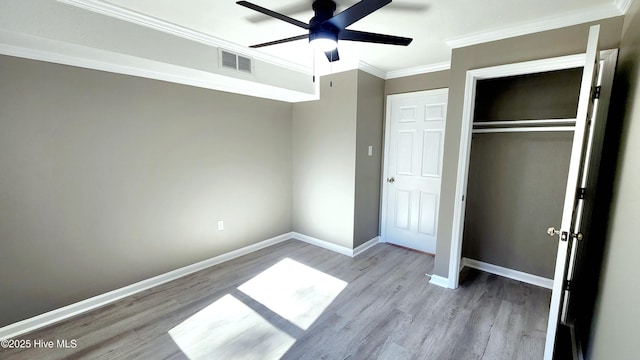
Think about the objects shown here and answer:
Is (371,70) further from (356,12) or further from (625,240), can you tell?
(625,240)

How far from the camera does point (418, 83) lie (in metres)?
3.62

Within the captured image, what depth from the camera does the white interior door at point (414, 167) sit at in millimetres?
3592

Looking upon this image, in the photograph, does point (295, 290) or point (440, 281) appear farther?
point (440, 281)

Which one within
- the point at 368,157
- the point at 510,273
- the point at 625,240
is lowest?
the point at 510,273

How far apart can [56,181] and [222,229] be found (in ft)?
5.42

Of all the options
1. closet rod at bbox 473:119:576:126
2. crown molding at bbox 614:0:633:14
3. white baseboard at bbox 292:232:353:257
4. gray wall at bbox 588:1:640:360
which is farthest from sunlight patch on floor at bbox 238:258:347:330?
crown molding at bbox 614:0:633:14

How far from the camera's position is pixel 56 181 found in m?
2.25

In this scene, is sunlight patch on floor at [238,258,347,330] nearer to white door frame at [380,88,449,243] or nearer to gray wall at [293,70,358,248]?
gray wall at [293,70,358,248]

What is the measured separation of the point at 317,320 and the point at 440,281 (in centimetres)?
146

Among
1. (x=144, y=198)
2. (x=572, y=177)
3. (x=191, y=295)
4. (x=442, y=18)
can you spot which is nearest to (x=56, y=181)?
(x=144, y=198)

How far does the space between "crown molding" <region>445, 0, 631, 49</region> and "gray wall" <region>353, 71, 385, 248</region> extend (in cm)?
116

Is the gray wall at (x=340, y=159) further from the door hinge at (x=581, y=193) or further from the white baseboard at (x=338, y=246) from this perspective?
the door hinge at (x=581, y=193)

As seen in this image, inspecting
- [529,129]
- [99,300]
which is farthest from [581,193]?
[99,300]

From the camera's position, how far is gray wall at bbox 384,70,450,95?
3.43 meters
